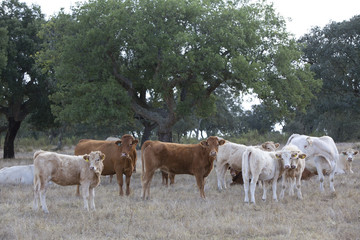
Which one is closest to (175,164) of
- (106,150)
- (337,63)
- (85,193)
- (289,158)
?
(106,150)

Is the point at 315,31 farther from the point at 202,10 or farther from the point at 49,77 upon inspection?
the point at 49,77

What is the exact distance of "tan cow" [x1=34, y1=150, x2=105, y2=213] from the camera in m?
9.22

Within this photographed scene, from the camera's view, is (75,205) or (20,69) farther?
(20,69)

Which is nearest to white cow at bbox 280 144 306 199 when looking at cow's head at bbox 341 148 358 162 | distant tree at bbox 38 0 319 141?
cow's head at bbox 341 148 358 162

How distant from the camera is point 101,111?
18.0 meters

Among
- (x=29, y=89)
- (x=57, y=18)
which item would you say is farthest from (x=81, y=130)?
(x=57, y=18)

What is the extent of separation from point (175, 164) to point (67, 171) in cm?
311

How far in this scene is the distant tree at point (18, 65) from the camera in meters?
25.3

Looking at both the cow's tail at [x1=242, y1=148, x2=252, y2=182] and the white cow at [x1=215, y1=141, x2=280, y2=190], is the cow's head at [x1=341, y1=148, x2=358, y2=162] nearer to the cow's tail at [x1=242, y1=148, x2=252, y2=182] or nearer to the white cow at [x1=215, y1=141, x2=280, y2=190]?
the white cow at [x1=215, y1=141, x2=280, y2=190]

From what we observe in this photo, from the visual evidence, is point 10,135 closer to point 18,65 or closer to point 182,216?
point 18,65

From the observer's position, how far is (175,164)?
37.3ft

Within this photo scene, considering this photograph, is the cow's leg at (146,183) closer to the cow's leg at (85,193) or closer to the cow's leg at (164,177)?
the cow's leg at (85,193)

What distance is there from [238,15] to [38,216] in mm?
13492

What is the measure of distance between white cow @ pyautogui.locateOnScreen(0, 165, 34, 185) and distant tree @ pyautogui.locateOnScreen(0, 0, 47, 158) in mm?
11857
